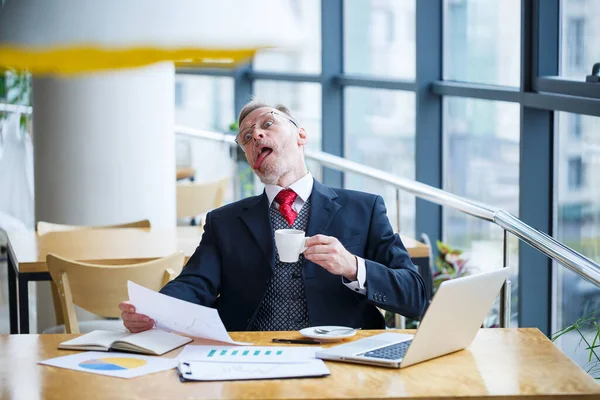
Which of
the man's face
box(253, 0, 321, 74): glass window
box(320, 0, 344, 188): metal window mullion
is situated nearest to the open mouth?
the man's face

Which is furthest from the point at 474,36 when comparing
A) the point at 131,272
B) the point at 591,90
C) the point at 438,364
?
the point at 438,364

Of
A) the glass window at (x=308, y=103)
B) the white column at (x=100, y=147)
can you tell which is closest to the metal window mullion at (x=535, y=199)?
the white column at (x=100, y=147)

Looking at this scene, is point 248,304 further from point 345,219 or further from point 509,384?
point 509,384

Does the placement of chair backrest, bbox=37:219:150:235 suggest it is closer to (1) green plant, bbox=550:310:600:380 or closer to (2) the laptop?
(1) green plant, bbox=550:310:600:380

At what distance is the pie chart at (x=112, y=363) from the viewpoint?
208cm

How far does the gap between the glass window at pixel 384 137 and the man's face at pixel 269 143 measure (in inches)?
129

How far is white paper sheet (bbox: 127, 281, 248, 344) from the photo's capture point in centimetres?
225

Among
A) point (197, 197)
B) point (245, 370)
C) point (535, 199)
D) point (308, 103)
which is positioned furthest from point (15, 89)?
point (245, 370)

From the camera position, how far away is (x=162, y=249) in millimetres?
3896

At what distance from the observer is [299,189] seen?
2896 mm

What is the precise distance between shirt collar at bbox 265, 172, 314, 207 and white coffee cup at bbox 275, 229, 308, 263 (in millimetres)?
550

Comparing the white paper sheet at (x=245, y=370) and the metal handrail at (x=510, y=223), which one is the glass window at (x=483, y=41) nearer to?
the metal handrail at (x=510, y=223)

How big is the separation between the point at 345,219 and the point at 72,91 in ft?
7.75

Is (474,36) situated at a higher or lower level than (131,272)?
higher
